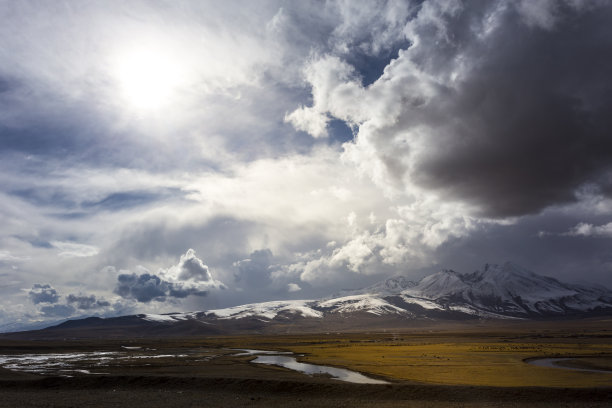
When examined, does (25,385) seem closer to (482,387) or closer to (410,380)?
(410,380)

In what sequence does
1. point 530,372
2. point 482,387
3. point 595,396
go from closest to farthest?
point 595,396
point 482,387
point 530,372

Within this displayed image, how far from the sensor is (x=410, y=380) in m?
47.7

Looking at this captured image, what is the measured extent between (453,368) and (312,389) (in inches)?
1088

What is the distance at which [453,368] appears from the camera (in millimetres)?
59031

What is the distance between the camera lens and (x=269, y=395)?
41.2 m

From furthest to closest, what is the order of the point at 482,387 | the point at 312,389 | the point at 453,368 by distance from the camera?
the point at 453,368, the point at 312,389, the point at 482,387

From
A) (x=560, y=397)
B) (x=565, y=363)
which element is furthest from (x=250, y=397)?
(x=565, y=363)

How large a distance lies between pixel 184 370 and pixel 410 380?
3451 centimetres

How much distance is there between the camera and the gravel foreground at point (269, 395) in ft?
118

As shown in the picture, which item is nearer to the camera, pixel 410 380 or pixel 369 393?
pixel 369 393

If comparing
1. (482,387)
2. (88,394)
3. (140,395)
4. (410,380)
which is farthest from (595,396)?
(88,394)

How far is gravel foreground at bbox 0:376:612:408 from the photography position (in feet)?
118

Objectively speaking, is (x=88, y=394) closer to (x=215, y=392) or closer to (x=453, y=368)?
(x=215, y=392)

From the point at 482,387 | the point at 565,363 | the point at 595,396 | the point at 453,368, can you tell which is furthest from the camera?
the point at 565,363
